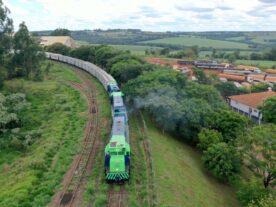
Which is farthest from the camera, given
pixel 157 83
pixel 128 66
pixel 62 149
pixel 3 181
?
pixel 128 66

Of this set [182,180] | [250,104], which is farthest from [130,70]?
[182,180]

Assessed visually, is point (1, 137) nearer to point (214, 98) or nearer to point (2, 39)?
point (2, 39)

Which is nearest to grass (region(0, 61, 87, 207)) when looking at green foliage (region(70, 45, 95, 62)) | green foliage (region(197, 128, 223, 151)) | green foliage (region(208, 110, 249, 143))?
green foliage (region(197, 128, 223, 151))

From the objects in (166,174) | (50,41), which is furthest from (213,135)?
(50,41)

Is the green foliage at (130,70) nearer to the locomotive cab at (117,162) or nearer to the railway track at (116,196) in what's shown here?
the locomotive cab at (117,162)

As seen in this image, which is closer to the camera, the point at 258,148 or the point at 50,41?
the point at 258,148

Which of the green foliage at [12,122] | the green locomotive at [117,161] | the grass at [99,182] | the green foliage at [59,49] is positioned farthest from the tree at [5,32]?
the green foliage at [59,49]

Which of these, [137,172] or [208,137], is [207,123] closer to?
[208,137]

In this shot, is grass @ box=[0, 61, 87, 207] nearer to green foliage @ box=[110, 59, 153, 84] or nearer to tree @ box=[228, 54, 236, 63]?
green foliage @ box=[110, 59, 153, 84]
